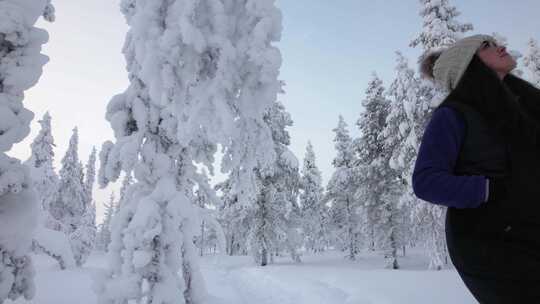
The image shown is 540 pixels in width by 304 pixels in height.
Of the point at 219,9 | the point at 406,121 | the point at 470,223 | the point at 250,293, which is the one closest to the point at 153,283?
the point at 219,9

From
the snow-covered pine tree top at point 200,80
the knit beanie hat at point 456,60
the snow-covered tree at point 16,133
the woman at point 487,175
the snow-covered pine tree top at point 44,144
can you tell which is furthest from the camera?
the snow-covered pine tree top at point 44,144

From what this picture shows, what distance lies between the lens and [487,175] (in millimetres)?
1539

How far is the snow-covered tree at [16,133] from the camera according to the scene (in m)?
Result: 2.14

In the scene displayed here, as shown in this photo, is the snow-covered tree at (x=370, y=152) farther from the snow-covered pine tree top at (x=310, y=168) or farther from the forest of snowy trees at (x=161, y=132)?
the forest of snowy trees at (x=161, y=132)

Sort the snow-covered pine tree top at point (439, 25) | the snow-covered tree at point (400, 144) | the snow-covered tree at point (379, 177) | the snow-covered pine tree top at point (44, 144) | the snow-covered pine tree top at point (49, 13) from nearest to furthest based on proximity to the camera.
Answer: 1. the snow-covered pine tree top at point (49, 13)
2. the snow-covered pine tree top at point (439, 25)
3. the snow-covered tree at point (400, 144)
4. the snow-covered tree at point (379, 177)
5. the snow-covered pine tree top at point (44, 144)

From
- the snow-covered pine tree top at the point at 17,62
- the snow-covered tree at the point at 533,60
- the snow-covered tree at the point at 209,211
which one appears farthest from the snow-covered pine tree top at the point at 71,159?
the snow-covered tree at the point at 533,60

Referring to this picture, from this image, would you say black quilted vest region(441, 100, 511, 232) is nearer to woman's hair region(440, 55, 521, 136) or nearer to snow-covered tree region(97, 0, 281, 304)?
woman's hair region(440, 55, 521, 136)

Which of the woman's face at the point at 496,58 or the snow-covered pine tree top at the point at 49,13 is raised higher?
the snow-covered pine tree top at the point at 49,13

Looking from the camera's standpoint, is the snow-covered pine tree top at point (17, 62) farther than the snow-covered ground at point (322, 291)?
No

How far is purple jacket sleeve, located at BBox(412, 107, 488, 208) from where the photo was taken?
144 cm

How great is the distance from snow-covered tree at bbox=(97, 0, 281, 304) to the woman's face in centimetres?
282

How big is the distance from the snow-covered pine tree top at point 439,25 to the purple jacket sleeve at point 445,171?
17906mm

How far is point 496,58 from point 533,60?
3015 centimetres

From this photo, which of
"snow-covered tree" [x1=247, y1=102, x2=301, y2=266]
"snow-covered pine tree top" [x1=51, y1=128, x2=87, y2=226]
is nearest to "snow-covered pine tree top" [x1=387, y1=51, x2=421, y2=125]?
"snow-covered tree" [x1=247, y1=102, x2=301, y2=266]
